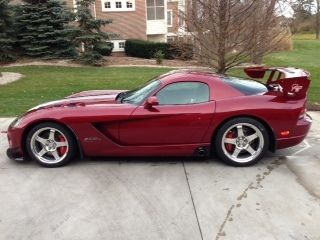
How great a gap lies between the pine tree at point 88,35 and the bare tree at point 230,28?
1040cm

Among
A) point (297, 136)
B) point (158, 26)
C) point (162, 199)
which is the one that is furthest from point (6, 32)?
point (162, 199)

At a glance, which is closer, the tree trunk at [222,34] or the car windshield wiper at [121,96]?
the car windshield wiper at [121,96]

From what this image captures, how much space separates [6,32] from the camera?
69.2 ft

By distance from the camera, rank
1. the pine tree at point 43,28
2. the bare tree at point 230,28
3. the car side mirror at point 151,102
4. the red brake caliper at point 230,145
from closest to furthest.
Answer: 1. the car side mirror at point 151,102
2. the red brake caliper at point 230,145
3. the bare tree at point 230,28
4. the pine tree at point 43,28

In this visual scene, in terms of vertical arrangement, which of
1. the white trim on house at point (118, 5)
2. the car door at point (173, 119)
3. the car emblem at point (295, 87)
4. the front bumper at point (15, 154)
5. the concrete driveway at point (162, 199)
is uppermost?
the white trim on house at point (118, 5)

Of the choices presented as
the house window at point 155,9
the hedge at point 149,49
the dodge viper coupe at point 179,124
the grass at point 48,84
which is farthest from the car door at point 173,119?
the house window at point 155,9

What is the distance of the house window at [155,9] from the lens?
99.6ft

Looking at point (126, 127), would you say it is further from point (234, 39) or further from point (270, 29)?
point (270, 29)

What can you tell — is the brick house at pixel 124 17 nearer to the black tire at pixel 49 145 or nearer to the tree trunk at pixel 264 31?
the tree trunk at pixel 264 31

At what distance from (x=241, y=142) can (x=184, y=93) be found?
95cm

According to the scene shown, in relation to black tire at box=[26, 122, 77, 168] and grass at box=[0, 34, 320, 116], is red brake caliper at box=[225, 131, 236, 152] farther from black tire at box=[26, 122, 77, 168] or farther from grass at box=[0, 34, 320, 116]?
grass at box=[0, 34, 320, 116]

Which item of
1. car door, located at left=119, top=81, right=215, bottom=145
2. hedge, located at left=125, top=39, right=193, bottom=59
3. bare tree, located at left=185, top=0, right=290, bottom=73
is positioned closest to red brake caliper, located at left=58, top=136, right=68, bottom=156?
car door, located at left=119, top=81, right=215, bottom=145

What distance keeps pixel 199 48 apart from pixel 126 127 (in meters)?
6.23

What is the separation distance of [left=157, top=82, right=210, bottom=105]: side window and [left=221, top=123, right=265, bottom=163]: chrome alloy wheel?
1.78 feet
